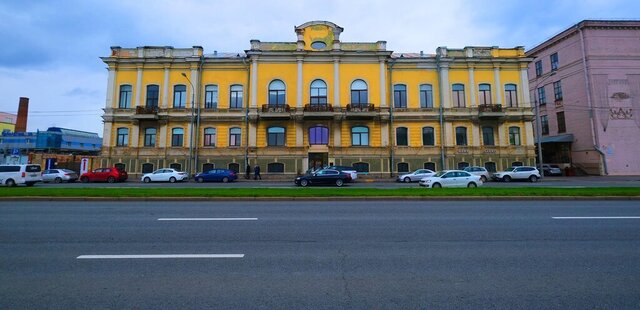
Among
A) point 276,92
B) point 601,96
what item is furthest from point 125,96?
point 601,96

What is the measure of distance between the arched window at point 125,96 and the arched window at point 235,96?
A: 1068 centimetres

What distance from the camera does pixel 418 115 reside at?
3200 centimetres

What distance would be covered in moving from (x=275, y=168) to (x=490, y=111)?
890 inches

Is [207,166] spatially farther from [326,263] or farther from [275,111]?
[326,263]

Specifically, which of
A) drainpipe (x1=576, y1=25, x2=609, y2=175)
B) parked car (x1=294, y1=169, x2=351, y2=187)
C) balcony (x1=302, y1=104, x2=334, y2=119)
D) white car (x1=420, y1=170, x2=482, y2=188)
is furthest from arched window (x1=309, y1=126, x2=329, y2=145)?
drainpipe (x1=576, y1=25, x2=609, y2=175)

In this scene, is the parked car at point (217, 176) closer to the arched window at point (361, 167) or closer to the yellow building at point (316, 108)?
the yellow building at point (316, 108)

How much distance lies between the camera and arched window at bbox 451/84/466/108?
32625 millimetres

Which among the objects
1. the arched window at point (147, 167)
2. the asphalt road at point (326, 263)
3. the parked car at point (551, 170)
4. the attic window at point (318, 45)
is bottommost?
the asphalt road at point (326, 263)

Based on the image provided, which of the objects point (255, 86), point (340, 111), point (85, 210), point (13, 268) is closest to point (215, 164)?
point (255, 86)

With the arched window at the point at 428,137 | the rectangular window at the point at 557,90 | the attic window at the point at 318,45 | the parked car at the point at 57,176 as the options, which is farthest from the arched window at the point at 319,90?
the rectangular window at the point at 557,90

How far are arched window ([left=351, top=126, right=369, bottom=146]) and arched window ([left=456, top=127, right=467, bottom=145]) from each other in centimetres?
948

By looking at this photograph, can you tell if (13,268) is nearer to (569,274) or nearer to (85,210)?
(85,210)

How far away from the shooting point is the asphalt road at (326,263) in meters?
3.46

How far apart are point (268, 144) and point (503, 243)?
1076 inches
